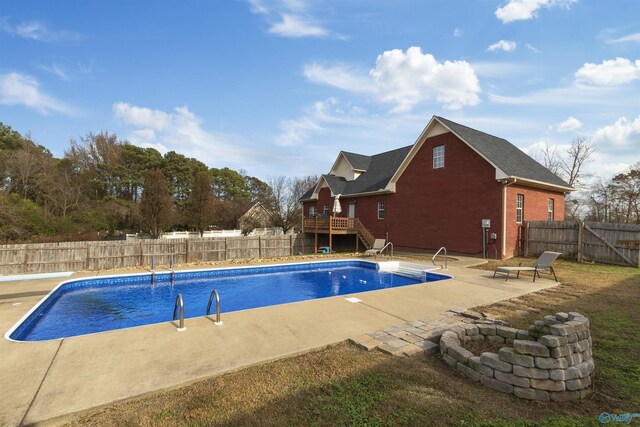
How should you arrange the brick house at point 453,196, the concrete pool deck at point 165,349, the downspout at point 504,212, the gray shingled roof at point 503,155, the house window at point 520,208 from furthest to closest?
the house window at point 520,208, the gray shingled roof at point 503,155, the brick house at point 453,196, the downspout at point 504,212, the concrete pool deck at point 165,349

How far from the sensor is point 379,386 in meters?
3.35

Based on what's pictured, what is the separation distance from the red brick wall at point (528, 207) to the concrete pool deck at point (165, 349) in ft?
28.8

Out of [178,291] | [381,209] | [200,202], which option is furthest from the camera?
[200,202]

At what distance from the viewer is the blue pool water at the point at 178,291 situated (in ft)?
23.3

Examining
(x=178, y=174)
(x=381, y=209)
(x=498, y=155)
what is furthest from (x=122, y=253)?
(x=178, y=174)

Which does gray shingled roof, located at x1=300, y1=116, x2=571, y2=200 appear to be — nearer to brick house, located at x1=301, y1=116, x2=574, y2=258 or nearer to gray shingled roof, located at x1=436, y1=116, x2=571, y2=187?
gray shingled roof, located at x1=436, y1=116, x2=571, y2=187

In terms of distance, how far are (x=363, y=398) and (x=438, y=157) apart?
1672 centimetres

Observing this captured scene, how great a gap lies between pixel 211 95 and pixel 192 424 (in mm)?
16866

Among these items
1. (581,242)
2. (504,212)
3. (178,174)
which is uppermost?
(178,174)

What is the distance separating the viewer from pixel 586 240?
43.3ft

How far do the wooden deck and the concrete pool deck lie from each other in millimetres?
12848

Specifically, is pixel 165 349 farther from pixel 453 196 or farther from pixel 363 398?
pixel 453 196

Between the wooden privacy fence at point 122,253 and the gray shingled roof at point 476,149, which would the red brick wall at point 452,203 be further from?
the wooden privacy fence at point 122,253

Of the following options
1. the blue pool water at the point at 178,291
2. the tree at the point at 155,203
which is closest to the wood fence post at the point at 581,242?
the blue pool water at the point at 178,291
